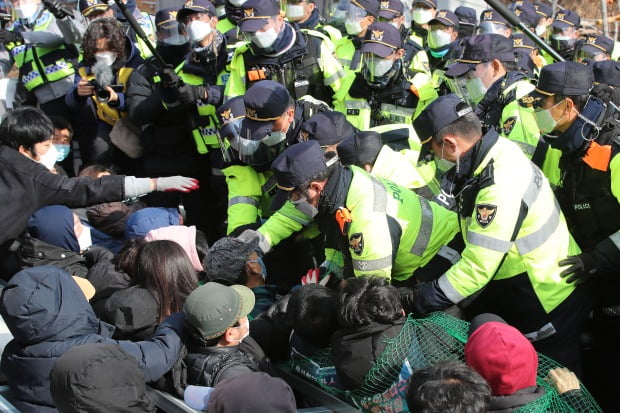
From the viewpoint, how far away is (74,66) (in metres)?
6.96

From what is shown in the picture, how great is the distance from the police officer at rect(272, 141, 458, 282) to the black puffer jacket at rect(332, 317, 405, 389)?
47cm

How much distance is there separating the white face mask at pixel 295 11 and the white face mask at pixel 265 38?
2184 mm

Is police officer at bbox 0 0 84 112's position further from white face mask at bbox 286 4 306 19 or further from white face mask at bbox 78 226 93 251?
white face mask at bbox 78 226 93 251

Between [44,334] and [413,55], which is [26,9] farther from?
[44,334]

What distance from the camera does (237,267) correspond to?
4.16 m

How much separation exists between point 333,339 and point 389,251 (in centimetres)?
58

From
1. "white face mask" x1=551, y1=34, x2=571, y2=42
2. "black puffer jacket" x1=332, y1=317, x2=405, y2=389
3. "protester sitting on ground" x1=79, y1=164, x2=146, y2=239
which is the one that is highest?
"black puffer jacket" x1=332, y1=317, x2=405, y2=389

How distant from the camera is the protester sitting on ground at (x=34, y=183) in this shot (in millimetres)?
4469

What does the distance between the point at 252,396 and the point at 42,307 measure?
3.31 feet

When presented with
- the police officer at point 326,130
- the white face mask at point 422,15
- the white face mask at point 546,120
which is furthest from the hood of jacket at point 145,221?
the white face mask at point 422,15

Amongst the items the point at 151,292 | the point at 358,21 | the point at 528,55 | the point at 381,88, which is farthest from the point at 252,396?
the point at 358,21

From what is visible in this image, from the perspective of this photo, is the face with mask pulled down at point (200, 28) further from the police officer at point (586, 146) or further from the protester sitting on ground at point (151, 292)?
the police officer at point (586, 146)

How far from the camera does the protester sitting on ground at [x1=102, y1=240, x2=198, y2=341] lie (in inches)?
141

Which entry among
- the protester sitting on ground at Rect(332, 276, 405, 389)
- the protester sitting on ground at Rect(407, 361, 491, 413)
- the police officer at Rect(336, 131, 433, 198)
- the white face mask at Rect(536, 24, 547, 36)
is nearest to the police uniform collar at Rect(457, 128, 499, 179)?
the protester sitting on ground at Rect(332, 276, 405, 389)
